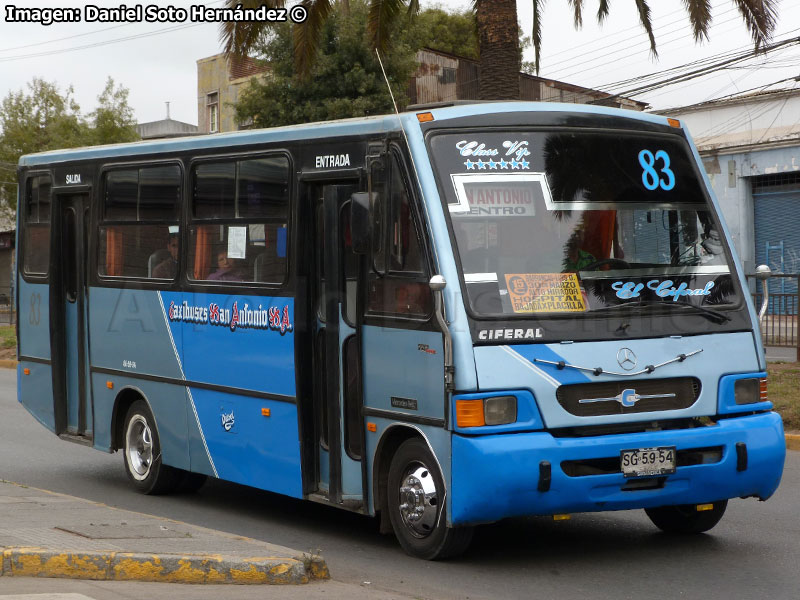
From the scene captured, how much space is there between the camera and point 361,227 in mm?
7207

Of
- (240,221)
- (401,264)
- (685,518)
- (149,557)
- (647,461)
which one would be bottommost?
(685,518)

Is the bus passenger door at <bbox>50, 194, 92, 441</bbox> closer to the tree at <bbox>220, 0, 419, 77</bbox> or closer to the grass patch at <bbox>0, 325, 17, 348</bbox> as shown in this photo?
the tree at <bbox>220, 0, 419, 77</bbox>

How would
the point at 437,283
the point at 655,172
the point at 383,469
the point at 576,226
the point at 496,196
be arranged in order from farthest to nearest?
the point at 655,172 → the point at 383,469 → the point at 576,226 → the point at 496,196 → the point at 437,283

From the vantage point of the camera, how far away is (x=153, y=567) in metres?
6.29

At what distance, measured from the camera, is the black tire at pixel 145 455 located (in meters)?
10.0

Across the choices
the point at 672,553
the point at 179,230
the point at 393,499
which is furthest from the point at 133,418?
the point at 672,553

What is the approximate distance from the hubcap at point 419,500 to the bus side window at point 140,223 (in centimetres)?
331

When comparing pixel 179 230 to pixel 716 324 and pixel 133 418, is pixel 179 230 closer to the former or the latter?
pixel 133 418

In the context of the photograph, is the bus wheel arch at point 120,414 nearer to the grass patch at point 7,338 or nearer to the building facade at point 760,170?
the grass patch at point 7,338

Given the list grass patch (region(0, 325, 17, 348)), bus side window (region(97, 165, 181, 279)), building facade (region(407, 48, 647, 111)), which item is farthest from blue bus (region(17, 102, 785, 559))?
building facade (region(407, 48, 647, 111))

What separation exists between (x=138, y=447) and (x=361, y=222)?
4100mm

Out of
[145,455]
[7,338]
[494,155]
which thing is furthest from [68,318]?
[7,338]

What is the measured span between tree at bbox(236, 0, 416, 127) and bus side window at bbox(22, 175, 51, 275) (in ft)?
62.4

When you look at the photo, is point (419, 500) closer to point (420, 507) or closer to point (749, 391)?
point (420, 507)
